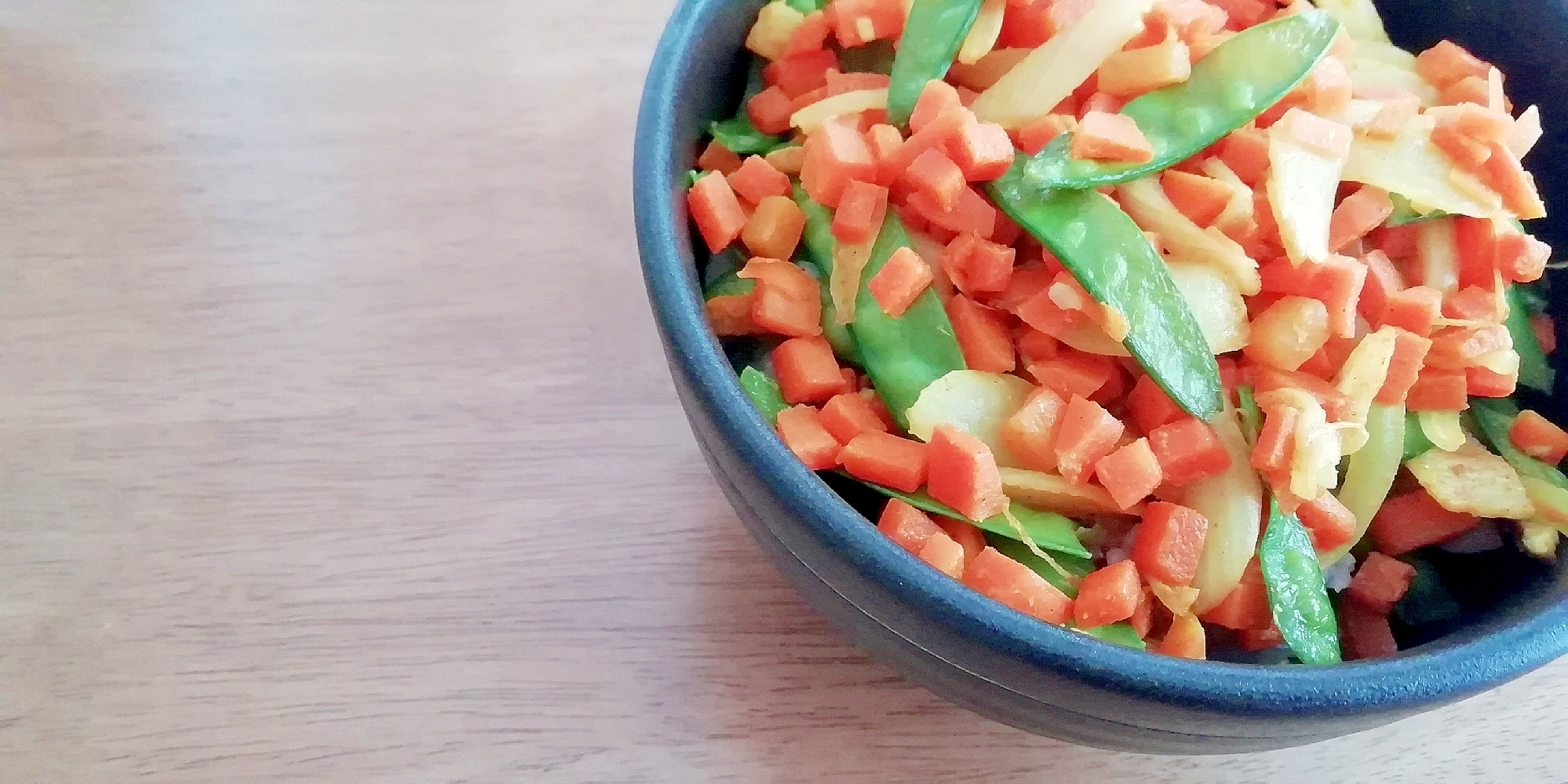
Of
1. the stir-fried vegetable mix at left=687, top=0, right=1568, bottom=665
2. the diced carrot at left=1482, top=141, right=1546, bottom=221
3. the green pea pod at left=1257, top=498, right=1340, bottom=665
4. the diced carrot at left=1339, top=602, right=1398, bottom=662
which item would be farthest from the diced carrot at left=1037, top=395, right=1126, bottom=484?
the diced carrot at left=1482, top=141, right=1546, bottom=221

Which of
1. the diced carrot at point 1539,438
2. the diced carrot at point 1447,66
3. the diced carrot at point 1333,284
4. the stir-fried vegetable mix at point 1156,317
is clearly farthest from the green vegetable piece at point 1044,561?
the diced carrot at point 1447,66

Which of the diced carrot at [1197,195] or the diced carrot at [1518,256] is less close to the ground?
the diced carrot at [1197,195]

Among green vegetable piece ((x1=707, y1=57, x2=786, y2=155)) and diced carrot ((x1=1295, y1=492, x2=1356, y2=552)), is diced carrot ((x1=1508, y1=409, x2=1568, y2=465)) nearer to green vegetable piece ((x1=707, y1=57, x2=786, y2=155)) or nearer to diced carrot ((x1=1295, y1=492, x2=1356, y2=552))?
diced carrot ((x1=1295, y1=492, x2=1356, y2=552))

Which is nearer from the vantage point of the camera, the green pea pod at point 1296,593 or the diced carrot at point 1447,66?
the green pea pod at point 1296,593

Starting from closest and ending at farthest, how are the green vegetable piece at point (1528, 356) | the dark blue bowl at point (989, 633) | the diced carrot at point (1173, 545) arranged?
the dark blue bowl at point (989, 633) < the diced carrot at point (1173, 545) < the green vegetable piece at point (1528, 356)

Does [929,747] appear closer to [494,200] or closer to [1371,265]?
[1371,265]

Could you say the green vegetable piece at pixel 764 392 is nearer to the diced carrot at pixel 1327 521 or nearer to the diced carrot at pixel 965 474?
the diced carrot at pixel 965 474

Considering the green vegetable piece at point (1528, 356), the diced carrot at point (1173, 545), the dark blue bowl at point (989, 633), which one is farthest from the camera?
the green vegetable piece at point (1528, 356)
